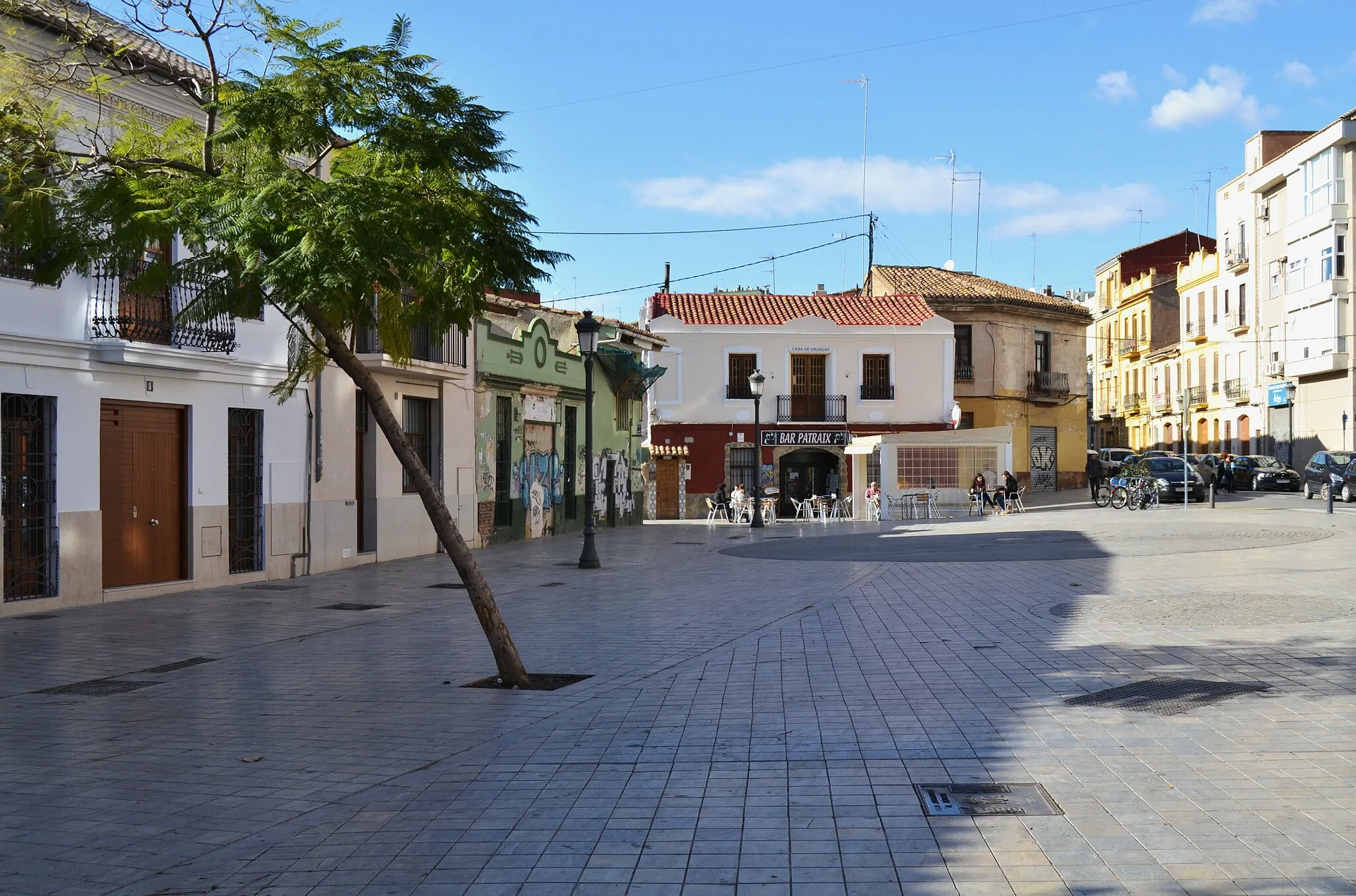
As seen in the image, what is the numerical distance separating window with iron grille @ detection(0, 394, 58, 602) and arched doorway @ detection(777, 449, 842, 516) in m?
31.7

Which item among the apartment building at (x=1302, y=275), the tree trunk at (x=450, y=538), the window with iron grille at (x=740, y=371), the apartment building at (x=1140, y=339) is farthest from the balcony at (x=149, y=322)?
the apartment building at (x=1140, y=339)

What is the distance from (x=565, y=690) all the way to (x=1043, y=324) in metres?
45.9

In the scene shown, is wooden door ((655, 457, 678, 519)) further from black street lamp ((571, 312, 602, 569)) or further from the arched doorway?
black street lamp ((571, 312, 602, 569))

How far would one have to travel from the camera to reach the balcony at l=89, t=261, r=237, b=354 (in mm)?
15203

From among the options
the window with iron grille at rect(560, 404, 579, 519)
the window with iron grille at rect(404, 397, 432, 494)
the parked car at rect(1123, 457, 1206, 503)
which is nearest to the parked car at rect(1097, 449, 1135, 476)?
the parked car at rect(1123, 457, 1206, 503)

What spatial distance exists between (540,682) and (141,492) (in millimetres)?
9551

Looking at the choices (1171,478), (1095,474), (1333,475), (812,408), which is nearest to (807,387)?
(812,408)

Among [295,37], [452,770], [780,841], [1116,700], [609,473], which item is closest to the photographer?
[780,841]

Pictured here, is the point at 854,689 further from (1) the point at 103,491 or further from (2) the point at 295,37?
(1) the point at 103,491

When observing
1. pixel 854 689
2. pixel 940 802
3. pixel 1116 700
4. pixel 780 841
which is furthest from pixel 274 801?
pixel 1116 700

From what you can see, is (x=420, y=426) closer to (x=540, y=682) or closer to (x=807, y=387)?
(x=540, y=682)

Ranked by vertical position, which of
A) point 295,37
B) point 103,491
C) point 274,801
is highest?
point 295,37

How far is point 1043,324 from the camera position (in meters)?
51.2

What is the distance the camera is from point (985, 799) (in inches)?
228
